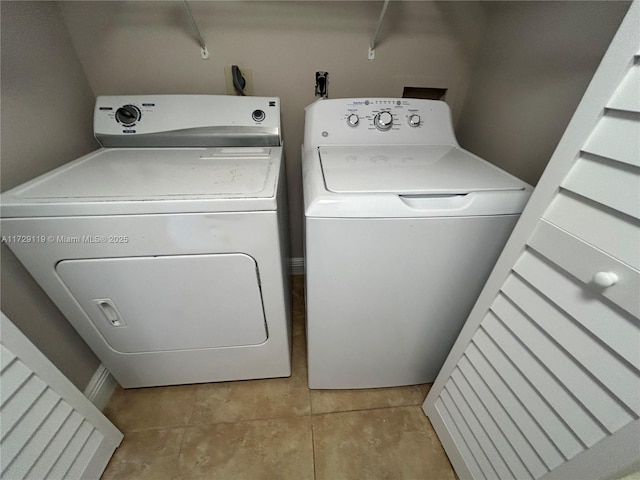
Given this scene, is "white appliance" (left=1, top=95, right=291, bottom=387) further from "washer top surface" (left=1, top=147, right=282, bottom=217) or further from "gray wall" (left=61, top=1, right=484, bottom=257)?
"gray wall" (left=61, top=1, right=484, bottom=257)

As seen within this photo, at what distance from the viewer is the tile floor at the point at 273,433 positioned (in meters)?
1.02

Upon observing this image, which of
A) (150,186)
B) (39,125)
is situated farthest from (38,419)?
(39,125)

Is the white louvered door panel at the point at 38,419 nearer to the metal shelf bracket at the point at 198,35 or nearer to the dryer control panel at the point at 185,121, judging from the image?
the dryer control panel at the point at 185,121

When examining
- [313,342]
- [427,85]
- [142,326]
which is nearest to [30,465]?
[142,326]

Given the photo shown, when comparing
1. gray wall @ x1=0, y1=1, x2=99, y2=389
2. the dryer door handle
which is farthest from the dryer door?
gray wall @ x1=0, y1=1, x2=99, y2=389

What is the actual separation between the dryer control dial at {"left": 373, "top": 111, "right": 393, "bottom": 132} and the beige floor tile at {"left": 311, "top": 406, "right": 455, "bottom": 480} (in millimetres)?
1297

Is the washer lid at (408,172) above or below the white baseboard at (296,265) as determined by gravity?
above

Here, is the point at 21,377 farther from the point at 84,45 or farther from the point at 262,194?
the point at 84,45

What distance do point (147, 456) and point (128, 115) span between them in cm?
145

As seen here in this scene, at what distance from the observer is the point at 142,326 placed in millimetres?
978

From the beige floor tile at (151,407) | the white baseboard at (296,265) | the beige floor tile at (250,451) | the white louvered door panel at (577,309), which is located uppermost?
the white louvered door panel at (577,309)

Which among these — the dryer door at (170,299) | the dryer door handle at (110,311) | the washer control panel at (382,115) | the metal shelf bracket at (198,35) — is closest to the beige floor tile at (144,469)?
the dryer door at (170,299)

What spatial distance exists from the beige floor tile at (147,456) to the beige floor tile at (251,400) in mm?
101

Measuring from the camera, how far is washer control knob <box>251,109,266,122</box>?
1174 millimetres
